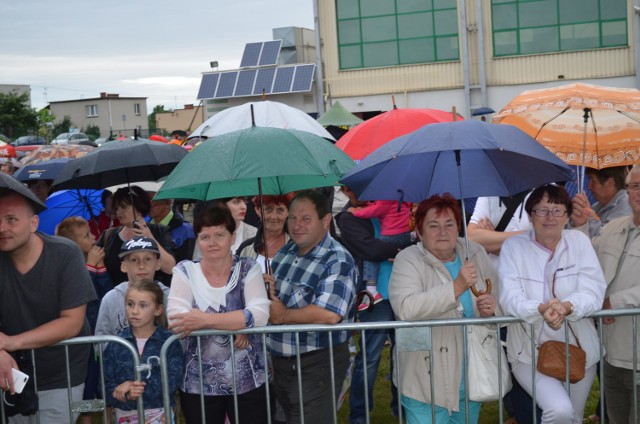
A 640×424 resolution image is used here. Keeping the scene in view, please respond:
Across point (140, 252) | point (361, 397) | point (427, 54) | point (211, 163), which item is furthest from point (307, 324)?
point (427, 54)

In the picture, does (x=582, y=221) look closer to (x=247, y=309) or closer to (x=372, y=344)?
(x=372, y=344)

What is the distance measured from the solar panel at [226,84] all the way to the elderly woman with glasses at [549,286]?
2554 cm

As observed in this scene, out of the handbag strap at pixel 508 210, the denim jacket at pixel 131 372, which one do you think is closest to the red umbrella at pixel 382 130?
the handbag strap at pixel 508 210

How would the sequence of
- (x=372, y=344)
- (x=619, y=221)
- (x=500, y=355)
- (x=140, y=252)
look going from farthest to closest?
(x=372, y=344) < (x=140, y=252) < (x=619, y=221) < (x=500, y=355)

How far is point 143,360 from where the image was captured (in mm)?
5168

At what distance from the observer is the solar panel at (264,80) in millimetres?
29625

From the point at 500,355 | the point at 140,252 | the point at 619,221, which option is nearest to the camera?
the point at 500,355

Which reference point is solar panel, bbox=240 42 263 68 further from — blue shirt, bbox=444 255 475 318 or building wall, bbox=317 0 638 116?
blue shirt, bbox=444 255 475 318

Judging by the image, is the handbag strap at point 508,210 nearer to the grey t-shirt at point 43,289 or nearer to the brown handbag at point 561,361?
the brown handbag at point 561,361

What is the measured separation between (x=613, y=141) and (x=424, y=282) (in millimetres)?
2190

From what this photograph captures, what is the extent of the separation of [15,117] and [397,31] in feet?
123

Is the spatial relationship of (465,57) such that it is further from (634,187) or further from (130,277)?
(130,277)

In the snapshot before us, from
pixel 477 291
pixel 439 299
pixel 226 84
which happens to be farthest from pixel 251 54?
pixel 439 299

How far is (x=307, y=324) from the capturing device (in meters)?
4.79
